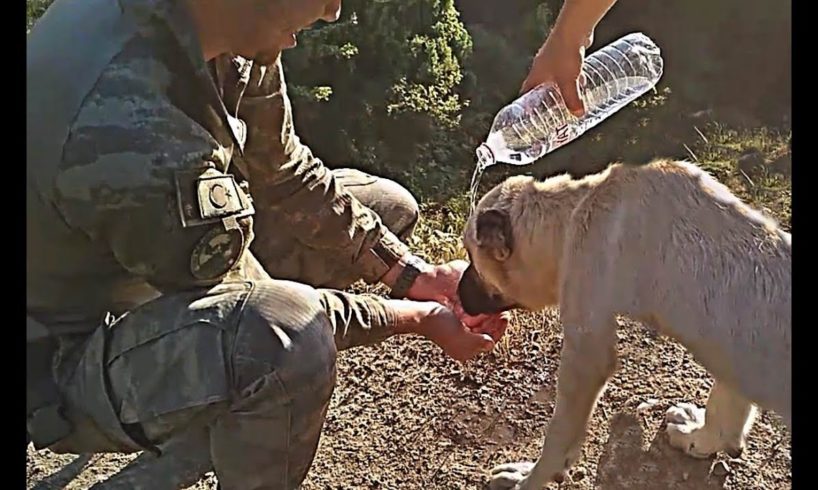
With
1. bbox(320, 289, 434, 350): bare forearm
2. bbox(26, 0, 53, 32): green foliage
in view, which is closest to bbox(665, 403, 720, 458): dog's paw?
bbox(320, 289, 434, 350): bare forearm

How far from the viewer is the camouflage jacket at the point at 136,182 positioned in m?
2.81

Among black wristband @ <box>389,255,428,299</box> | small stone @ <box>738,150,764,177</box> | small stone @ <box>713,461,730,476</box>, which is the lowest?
small stone @ <box>713,461,730,476</box>

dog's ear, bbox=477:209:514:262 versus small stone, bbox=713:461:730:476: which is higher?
dog's ear, bbox=477:209:514:262

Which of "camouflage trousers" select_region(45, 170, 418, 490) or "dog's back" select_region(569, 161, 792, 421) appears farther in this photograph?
"dog's back" select_region(569, 161, 792, 421)

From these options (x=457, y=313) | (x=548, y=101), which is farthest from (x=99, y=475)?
(x=548, y=101)

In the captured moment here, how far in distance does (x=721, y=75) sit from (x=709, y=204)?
4.57 metres

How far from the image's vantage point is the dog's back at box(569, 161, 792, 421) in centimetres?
333

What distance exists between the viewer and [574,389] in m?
3.68

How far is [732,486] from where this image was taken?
3.87 meters

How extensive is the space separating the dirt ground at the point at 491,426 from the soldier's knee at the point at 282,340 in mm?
1058

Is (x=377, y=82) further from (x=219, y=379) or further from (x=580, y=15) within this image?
(x=219, y=379)

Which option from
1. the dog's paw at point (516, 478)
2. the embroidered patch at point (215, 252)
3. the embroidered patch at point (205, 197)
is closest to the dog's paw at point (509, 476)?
the dog's paw at point (516, 478)

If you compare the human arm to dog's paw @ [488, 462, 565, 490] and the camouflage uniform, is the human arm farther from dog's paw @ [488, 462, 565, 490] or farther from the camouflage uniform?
dog's paw @ [488, 462, 565, 490]

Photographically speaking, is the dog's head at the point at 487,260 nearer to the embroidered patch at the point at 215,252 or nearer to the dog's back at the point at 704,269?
the dog's back at the point at 704,269
